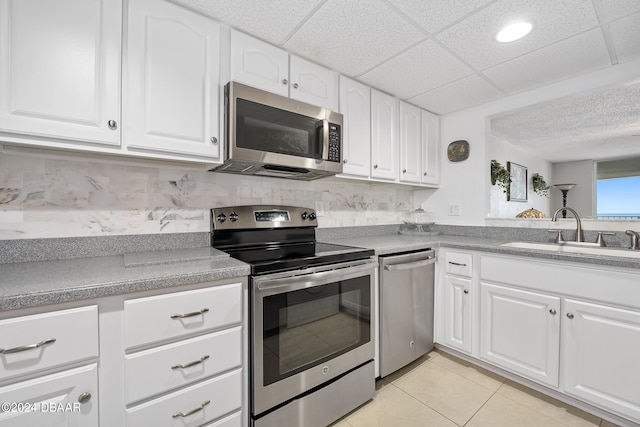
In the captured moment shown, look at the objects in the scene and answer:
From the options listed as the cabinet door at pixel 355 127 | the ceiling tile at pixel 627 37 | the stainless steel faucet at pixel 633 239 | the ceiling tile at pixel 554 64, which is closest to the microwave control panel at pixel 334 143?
the cabinet door at pixel 355 127

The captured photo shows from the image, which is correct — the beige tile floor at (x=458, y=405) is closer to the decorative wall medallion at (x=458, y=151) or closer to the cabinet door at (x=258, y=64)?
the decorative wall medallion at (x=458, y=151)

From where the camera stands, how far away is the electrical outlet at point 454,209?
257 centimetres

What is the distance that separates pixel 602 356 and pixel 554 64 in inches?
71.2

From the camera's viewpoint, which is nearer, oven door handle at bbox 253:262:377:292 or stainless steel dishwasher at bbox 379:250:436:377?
oven door handle at bbox 253:262:377:292

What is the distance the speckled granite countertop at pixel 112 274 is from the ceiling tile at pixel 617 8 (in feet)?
4.06

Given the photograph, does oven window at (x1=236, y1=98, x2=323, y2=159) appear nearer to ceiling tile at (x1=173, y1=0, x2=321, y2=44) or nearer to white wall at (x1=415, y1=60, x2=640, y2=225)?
ceiling tile at (x1=173, y1=0, x2=321, y2=44)

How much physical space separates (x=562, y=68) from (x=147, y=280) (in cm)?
275

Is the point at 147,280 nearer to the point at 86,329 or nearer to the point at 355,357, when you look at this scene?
the point at 86,329

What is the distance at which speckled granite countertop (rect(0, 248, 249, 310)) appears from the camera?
78 centimetres

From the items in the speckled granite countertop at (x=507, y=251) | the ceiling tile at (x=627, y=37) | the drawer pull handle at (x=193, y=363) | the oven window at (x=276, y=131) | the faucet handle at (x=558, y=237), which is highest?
the ceiling tile at (x=627, y=37)

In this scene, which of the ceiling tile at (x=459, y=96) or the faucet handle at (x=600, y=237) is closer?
the faucet handle at (x=600, y=237)

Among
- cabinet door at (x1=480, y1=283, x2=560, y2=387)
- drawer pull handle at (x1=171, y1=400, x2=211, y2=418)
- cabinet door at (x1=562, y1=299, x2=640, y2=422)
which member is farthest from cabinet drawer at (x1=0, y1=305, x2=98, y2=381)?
cabinet door at (x1=562, y1=299, x2=640, y2=422)

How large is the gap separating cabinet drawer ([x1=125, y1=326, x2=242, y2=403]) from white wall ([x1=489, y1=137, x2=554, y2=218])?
2.41m

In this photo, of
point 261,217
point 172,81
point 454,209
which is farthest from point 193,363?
point 454,209
